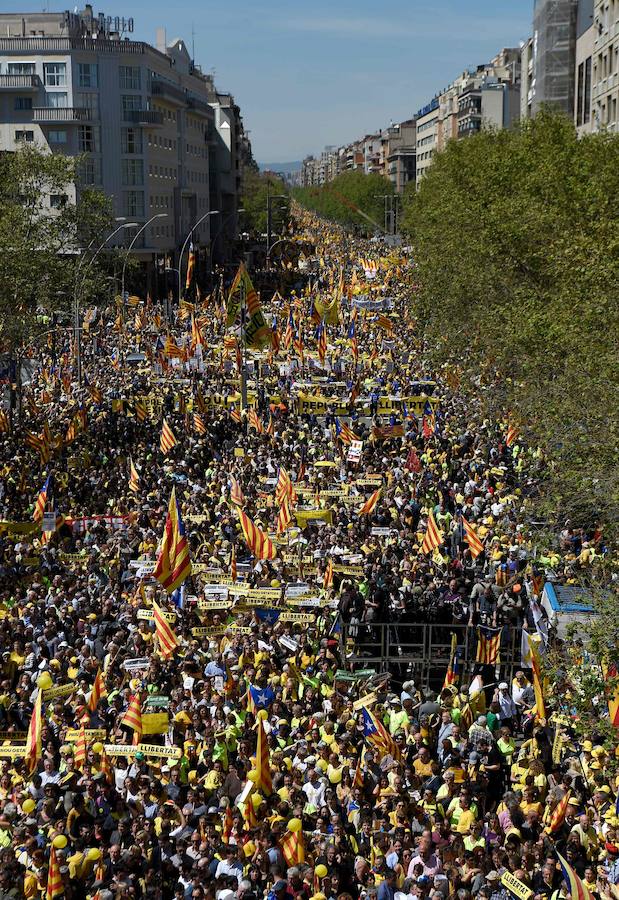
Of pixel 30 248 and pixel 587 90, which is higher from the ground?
pixel 587 90

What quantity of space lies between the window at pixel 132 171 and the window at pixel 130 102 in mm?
3010

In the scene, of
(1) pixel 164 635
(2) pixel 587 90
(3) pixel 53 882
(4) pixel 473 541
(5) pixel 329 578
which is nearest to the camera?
(3) pixel 53 882

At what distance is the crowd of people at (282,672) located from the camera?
11094 mm

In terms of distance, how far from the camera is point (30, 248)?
41.0 m

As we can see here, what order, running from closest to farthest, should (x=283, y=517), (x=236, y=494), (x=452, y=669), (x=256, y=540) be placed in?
(x=452, y=669) → (x=256, y=540) → (x=283, y=517) → (x=236, y=494)

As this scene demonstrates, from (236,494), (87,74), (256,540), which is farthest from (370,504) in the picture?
(87,74)

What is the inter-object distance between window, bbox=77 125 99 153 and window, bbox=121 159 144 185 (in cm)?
244

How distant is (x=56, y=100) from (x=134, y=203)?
8586 millimetres

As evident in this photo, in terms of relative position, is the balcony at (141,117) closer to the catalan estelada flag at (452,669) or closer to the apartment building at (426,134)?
the catalan estelada flag at (452,669)

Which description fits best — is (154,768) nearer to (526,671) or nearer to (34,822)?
(34,822)

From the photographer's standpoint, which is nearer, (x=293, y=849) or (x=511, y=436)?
(x=293, y=849)

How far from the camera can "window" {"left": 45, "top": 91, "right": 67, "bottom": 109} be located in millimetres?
76438

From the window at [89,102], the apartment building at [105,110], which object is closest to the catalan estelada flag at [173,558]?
the apartment building at [105,110]

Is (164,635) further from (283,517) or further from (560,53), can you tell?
(560,53)
